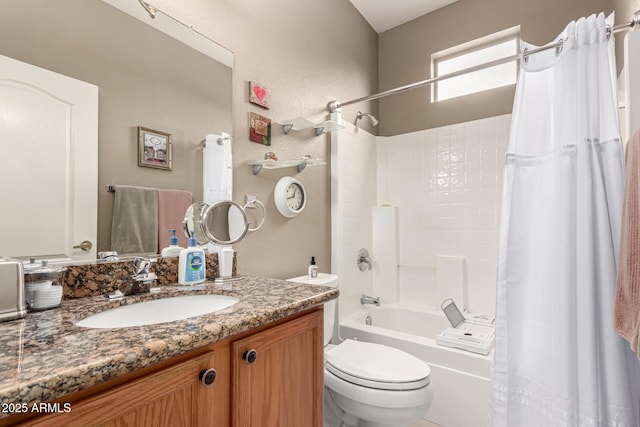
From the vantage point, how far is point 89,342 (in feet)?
1.94

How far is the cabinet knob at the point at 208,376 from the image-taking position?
67 cm

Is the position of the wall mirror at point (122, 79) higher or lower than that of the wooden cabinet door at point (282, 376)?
higher

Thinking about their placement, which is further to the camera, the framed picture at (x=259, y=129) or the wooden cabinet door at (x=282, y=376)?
the framed picture at (x=259, y=129)

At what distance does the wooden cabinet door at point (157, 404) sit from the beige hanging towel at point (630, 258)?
43.5 inches

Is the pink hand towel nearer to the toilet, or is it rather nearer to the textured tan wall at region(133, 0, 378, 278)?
the textured tan wall at region(133, 0, 378, 278)

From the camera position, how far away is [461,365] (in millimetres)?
1726

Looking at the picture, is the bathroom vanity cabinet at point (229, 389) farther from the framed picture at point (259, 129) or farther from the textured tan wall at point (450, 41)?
the textured tan wall at point (450, 41)

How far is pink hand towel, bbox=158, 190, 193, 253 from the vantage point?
120 cm

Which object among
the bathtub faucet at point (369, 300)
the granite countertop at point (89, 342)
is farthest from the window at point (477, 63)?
the granite countertop at point (89, 342)

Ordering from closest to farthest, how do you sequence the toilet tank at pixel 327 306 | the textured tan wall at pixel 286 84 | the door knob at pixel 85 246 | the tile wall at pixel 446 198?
the door knob at pixel 85 246 < the textured tan wall at pixel 286 84 < the toilet tank at pixel 327 306 < the tile wall at pixel 446 198

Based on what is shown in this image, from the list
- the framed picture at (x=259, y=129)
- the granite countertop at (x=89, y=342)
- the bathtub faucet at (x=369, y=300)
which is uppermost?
the framed picture at (x=259, y=129)

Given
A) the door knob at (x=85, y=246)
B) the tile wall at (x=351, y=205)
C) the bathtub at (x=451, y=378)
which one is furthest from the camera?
the tile wall at (x=351, y=205)

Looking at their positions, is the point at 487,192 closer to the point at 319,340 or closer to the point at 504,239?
the point at 504,239

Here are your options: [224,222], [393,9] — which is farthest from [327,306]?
[393,9]
